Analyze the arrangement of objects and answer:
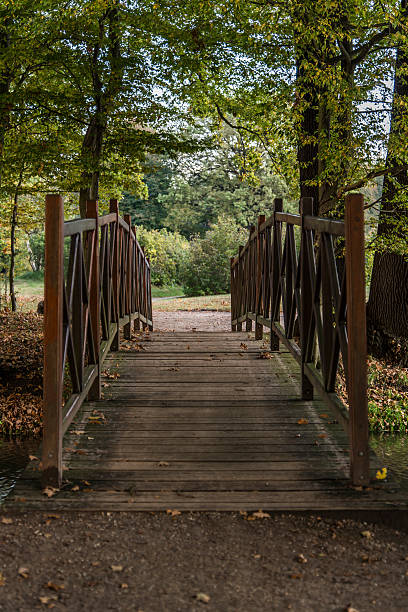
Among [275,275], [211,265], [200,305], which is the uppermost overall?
[211,265]

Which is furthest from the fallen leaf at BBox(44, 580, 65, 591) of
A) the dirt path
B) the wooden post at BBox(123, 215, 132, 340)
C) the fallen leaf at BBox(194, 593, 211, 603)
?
the dirt path

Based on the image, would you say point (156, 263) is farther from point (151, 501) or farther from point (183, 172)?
point (151, 501)

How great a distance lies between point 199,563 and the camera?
9.65 feet

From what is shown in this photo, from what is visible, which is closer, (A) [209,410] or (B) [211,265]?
(A) [209,410]

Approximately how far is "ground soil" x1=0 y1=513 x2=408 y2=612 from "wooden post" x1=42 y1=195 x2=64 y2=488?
0.38 m

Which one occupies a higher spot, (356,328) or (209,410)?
(356,328)

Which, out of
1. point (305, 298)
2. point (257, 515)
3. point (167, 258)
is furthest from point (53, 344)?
point (167, 258)

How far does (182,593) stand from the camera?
2.66 m

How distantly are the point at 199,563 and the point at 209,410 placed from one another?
2.11 meters

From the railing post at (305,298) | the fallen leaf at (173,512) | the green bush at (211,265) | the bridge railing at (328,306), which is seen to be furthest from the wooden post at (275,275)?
the green bush at (211,265)

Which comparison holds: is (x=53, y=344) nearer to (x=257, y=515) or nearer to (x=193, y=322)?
(x=257, y=515)

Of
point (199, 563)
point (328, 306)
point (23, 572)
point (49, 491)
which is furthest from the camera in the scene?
point (328, 306)

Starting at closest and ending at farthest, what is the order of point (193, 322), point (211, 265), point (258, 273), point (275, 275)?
point (275, 275)
point (258, 273)
point (193, 322)
point (211, 265)

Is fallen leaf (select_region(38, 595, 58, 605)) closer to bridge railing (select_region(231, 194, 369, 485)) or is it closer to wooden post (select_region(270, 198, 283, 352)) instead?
bridge railing (select_region(231, 194, 369, 485))
